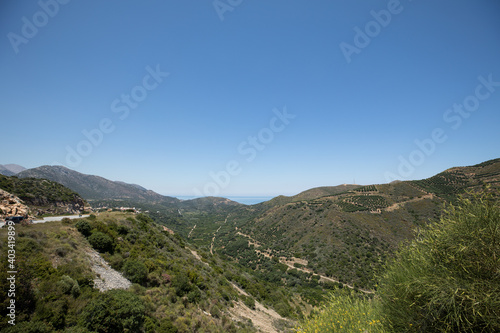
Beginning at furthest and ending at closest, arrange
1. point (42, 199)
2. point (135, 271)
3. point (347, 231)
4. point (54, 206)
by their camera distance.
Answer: point (347, 231), point (54, 206), point (42, 199), point (135, 271)

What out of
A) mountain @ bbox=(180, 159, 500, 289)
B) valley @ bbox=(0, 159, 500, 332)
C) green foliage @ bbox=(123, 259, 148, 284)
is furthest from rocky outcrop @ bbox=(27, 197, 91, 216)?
mountain @ bbox=(180, 159, 500, 289)

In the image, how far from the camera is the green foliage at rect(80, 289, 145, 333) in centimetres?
739

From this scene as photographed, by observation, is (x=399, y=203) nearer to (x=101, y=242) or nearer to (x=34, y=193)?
(x=101, y=242)

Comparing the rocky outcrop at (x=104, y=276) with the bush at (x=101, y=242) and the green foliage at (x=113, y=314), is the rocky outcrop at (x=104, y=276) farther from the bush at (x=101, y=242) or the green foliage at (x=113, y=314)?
the green foliage at (x=113, y=314)

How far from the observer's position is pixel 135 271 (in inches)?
494

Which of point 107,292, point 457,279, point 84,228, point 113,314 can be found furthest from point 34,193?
point 457,279

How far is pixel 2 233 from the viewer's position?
9.50m

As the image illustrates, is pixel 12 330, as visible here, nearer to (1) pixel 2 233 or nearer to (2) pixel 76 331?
(2) pixel 76 331

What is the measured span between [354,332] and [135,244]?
719 inches

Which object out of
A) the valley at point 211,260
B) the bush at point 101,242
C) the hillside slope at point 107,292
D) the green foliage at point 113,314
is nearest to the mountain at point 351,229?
the valley at point 211,260

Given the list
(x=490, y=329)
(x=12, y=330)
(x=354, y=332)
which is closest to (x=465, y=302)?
(x=490, y=329)

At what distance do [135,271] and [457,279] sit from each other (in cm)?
1629

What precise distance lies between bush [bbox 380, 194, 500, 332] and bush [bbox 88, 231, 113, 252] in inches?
710

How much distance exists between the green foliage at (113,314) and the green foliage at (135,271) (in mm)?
3298
